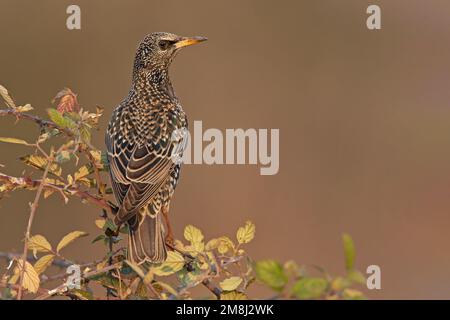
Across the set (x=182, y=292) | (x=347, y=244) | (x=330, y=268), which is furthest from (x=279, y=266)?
(x=330, y=268)

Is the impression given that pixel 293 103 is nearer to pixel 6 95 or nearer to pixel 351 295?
pixel 6 95

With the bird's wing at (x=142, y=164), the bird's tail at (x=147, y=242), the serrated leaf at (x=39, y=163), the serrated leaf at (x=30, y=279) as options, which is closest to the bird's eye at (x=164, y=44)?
the bird's wing at (x=142, y=164)

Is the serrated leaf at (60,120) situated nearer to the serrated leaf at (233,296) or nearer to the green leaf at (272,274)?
the serrated leaf at (233,296)

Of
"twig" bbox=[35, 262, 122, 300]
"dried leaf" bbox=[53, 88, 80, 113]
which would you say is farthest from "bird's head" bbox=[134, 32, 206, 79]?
"twig" bbox=[35, 262, 122, 300]

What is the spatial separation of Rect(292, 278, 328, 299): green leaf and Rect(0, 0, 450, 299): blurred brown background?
4827 millimetres

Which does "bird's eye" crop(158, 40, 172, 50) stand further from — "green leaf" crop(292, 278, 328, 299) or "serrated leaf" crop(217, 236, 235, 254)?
"green leaf" crop(292, 278, 328, 299)

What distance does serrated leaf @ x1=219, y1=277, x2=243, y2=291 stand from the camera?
2.43 meters

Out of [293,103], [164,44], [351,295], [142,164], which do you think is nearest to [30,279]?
[351,295]

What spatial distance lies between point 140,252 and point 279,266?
58.6 inches

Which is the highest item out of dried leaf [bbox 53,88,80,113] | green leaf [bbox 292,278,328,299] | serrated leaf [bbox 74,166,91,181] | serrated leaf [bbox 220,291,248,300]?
dried leaf [bbox 53,88,80,113]

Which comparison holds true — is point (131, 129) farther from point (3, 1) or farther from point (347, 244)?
point (3, 1)

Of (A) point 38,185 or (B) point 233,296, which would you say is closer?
(B) point 233,296

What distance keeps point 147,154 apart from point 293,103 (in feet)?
14.5

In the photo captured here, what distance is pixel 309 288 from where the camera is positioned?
1.92 meters
